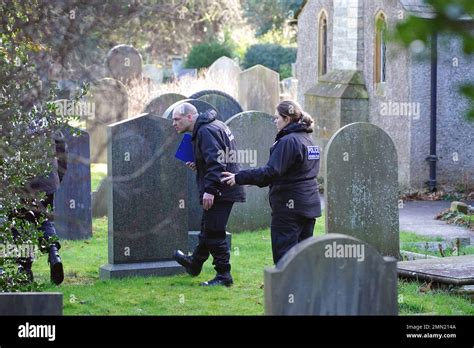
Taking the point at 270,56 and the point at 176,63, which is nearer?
the point at 270,56

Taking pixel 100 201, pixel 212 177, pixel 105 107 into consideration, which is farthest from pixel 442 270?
pixel 105 107

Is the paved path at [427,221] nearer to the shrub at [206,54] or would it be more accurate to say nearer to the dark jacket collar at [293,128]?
the dark jacket collar at [293,128]

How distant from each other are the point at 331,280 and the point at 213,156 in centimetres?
381

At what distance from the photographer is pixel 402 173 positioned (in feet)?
56.9

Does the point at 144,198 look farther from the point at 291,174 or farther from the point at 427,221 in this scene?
the point at 427,221

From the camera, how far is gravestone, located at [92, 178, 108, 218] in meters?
14.3

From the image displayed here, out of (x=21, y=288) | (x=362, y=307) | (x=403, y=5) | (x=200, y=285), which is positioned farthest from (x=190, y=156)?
(x=403, y=5)

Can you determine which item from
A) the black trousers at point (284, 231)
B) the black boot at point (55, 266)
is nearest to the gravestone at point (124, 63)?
the black boot at point (55, 266)

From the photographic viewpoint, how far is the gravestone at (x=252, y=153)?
500 inches

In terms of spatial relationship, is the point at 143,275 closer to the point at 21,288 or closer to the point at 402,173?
the point at 21,288

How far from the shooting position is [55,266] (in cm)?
958

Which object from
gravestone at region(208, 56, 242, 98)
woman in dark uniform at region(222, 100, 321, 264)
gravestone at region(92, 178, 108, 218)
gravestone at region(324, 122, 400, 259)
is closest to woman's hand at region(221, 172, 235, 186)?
woman in dark uniform at region(222, 100, 321, 264)

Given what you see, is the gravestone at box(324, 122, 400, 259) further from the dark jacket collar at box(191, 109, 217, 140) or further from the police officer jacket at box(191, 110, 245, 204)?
the dark jacket collar at box(191, 109, 217, 140)

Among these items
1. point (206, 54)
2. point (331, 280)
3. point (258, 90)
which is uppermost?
point (206, 54)
